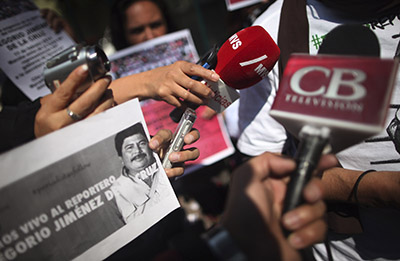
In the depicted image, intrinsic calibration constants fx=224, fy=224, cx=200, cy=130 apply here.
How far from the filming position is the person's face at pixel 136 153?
73 cm

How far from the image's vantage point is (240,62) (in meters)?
0.83

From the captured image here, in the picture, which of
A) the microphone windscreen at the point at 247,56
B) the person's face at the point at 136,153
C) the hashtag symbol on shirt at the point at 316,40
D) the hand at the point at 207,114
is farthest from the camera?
the hand at the point at 207,114

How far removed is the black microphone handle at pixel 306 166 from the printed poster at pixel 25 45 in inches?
50.8

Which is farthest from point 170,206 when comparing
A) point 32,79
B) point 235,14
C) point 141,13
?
point 235,14

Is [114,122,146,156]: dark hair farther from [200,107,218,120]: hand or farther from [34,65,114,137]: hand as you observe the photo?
[200,107,218,120]: hand

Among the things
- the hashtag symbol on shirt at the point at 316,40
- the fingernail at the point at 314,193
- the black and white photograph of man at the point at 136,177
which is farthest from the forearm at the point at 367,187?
the black and white photograph of man at the point at 136,177

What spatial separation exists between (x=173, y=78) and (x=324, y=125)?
56 cm

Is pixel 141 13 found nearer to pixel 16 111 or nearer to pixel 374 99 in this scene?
pixel 16 111

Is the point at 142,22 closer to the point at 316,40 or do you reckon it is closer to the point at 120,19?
the point at 120,19

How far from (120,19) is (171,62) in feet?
2.22

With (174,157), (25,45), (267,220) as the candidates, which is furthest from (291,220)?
(25,45)

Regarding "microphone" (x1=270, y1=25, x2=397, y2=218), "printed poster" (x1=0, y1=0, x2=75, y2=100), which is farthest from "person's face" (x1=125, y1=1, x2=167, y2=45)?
"microphone" (x1=270, y1=25, x2=397, y2=218)

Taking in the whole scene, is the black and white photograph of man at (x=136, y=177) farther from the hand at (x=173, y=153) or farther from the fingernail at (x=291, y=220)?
the fingernail at (x=291, y=220)

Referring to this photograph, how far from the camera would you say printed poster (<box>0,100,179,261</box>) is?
0.57 metres
